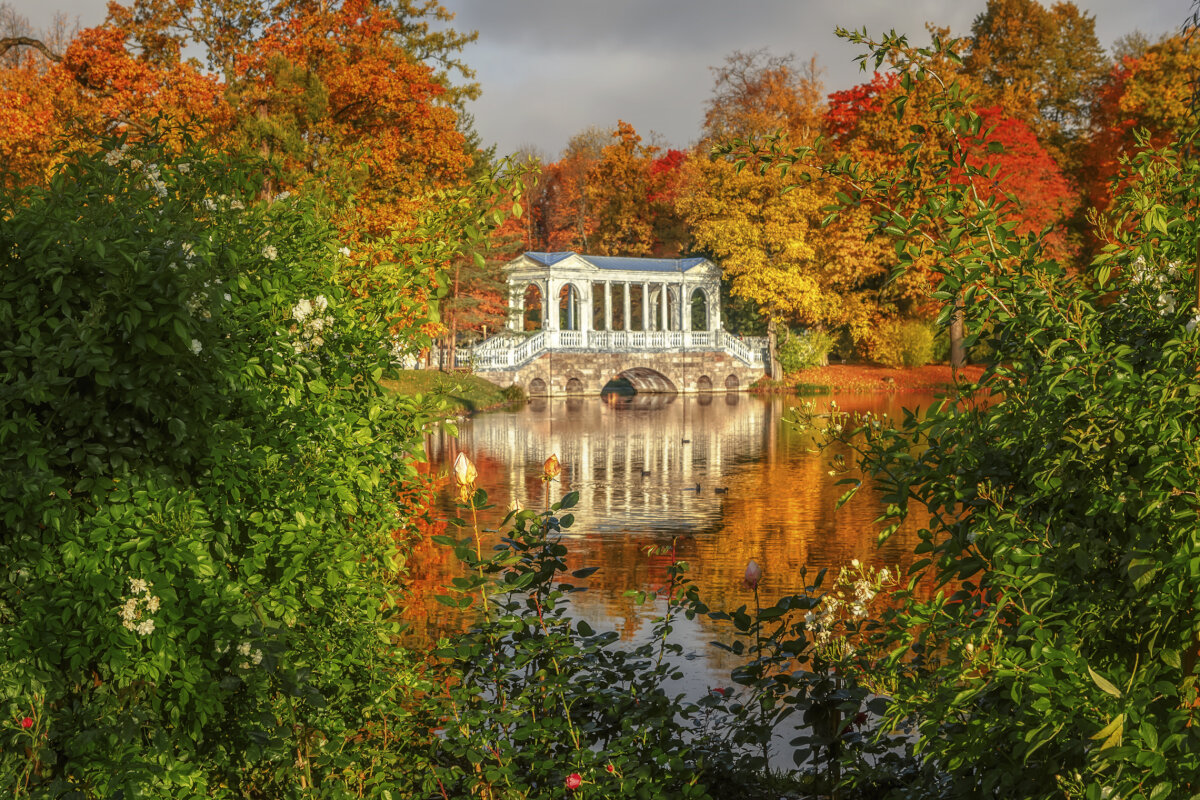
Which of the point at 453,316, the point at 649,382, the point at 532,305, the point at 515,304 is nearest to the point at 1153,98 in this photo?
the point at 649,382

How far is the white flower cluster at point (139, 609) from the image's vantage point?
10.3 ft

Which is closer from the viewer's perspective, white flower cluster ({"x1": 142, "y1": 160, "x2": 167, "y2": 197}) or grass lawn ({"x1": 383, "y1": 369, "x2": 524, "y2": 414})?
white flower cluster ({"x1": 142, "y1": 160, "x2": 167, "y2": 197})

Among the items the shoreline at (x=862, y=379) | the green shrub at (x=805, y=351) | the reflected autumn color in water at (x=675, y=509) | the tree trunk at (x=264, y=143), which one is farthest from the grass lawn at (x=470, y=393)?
the green shrub at (x=805, y=351)

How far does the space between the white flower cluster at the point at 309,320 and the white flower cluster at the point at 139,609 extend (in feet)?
3.20

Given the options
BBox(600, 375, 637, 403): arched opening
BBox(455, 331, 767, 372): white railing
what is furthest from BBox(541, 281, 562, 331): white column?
BBox(600, 375, 637, 403): arched opening

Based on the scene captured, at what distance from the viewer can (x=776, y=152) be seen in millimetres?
3361

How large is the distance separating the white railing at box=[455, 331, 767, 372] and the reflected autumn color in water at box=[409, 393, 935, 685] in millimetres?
13774

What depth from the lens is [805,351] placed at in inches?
A: 1858

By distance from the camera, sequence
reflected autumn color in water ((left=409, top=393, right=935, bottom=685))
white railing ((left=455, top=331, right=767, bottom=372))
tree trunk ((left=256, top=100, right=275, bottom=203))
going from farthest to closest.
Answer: white railing ((left=455, top=331, right=767, bottom=372)), tree trunk ((left=256, top=100, right=275, bottom=203)), reflected autumn color in water ((left=409, top=393, right=935, bottom=685))

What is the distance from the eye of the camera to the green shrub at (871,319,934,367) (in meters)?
46.0

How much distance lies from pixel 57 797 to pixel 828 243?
150ft

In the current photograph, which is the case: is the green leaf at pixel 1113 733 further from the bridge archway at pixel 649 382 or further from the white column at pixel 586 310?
the bridge archway at pixel 649 382

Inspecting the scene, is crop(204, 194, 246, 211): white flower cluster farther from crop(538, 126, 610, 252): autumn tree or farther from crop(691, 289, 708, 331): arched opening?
crop(538, 126, 610, 252): autumn tree

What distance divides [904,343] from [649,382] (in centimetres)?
1209
